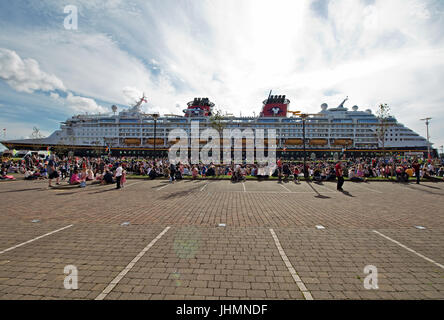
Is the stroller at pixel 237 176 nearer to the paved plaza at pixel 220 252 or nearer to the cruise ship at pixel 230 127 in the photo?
the paved plaza at pixel 220 252

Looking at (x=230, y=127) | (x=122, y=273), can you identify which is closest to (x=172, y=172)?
(x=122, y=273)

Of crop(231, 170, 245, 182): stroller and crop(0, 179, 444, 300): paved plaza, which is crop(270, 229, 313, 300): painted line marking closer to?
crop(0, 179, 444, 300): paved plaza

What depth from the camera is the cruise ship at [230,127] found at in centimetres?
7194

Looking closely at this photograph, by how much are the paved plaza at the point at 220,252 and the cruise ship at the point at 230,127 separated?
67.1 metres

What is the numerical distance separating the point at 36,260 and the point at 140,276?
228 centimetres

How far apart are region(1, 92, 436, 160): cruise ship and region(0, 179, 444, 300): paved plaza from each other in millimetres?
67050

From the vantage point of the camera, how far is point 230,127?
2923 inches

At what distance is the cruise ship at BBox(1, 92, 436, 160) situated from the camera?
71938mm

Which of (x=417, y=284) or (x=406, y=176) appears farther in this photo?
(x=406, y=176)

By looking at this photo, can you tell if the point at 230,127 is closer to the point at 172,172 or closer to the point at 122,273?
the point at 172,172

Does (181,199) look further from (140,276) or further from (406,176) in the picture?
(406,176)

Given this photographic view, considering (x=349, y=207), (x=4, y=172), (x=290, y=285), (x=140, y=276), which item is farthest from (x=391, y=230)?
(x=4, y=172)

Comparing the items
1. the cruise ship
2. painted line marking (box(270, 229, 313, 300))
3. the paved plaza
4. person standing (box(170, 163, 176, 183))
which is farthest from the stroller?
the cruise ship
